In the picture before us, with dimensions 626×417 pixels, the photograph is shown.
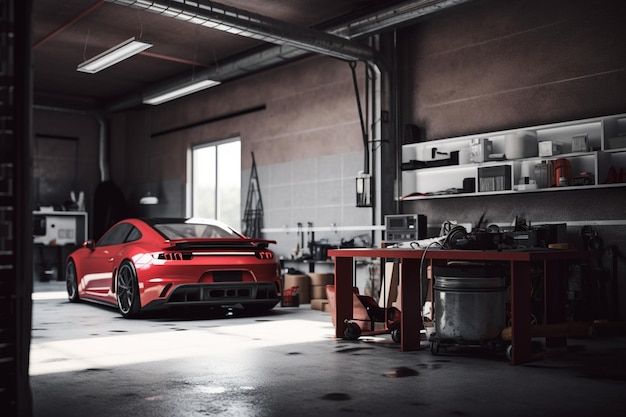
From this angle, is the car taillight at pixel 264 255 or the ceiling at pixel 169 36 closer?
the car taillight at pixel 264 255

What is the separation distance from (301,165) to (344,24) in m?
2.75

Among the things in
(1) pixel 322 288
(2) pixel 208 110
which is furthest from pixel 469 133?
(2) pixel 208 110

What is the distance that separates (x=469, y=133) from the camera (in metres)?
8.59

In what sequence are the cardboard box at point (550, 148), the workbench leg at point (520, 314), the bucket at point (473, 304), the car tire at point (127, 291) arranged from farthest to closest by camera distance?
1. the cardboard box at point (550, 148)
2. the car tire at point (127, 291)
3. the bucket at point (473, 304)
4. the workbench leg at point (520, 314)

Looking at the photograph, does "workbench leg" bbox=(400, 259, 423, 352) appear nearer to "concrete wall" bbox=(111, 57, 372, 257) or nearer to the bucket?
the bucket

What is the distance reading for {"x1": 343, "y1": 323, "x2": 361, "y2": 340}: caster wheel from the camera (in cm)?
550

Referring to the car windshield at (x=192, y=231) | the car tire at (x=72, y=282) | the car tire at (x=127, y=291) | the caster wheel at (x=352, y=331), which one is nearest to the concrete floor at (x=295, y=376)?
the caster wheel at (x=352, y=331)

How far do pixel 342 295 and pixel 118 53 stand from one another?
206 inches

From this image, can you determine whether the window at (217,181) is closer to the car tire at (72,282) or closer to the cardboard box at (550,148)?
the car tire at (72,282)

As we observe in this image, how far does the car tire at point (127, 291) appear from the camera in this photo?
7.01 metres

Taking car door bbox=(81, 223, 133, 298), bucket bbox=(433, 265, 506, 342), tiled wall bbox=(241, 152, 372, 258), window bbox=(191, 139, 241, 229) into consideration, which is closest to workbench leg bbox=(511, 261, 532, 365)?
bucket bbox=(433, 265, 506, 342)

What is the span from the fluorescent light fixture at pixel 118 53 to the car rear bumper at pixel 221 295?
11.4 feet

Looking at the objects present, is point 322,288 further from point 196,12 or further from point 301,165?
point 196,12

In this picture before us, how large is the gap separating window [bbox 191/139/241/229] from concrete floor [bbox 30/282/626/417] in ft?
22.2
